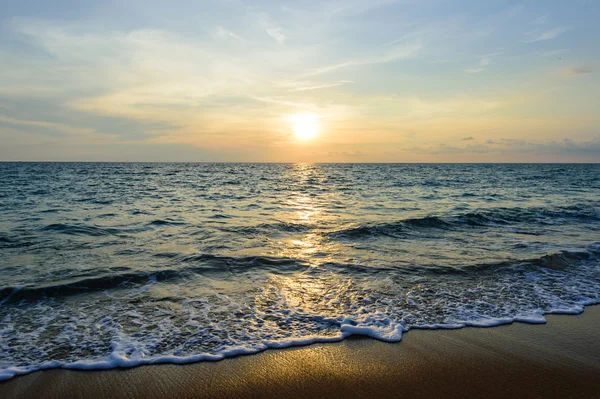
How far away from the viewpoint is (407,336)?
543 cm

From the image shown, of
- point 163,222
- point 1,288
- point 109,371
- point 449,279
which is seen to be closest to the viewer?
point 109,371

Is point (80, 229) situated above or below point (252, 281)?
above

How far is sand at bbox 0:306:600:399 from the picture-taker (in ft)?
13.1

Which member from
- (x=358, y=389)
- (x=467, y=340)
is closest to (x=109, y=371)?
(x=358, y=389)

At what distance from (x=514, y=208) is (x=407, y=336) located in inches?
713

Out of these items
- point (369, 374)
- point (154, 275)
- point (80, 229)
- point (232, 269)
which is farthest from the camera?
point (80, 229)

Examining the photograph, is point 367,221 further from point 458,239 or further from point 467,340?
point 467,340

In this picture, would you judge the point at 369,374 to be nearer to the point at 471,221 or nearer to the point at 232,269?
the point at 232,269

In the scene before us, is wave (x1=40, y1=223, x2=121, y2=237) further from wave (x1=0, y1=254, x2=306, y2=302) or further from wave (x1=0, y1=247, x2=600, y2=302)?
wave (x1=0, y1=254, x2=306, y2=302)

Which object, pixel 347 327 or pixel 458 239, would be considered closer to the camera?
pixel 347 327

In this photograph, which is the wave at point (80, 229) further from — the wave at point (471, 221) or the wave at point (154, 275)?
the wave at point (471, 221)

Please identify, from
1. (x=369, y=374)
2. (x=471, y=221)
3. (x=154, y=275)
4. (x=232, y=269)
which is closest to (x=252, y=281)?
(x=232, y=269)

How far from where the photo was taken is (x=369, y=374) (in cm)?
436

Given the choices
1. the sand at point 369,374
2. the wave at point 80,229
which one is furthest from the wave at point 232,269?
the wave at point 80,229
